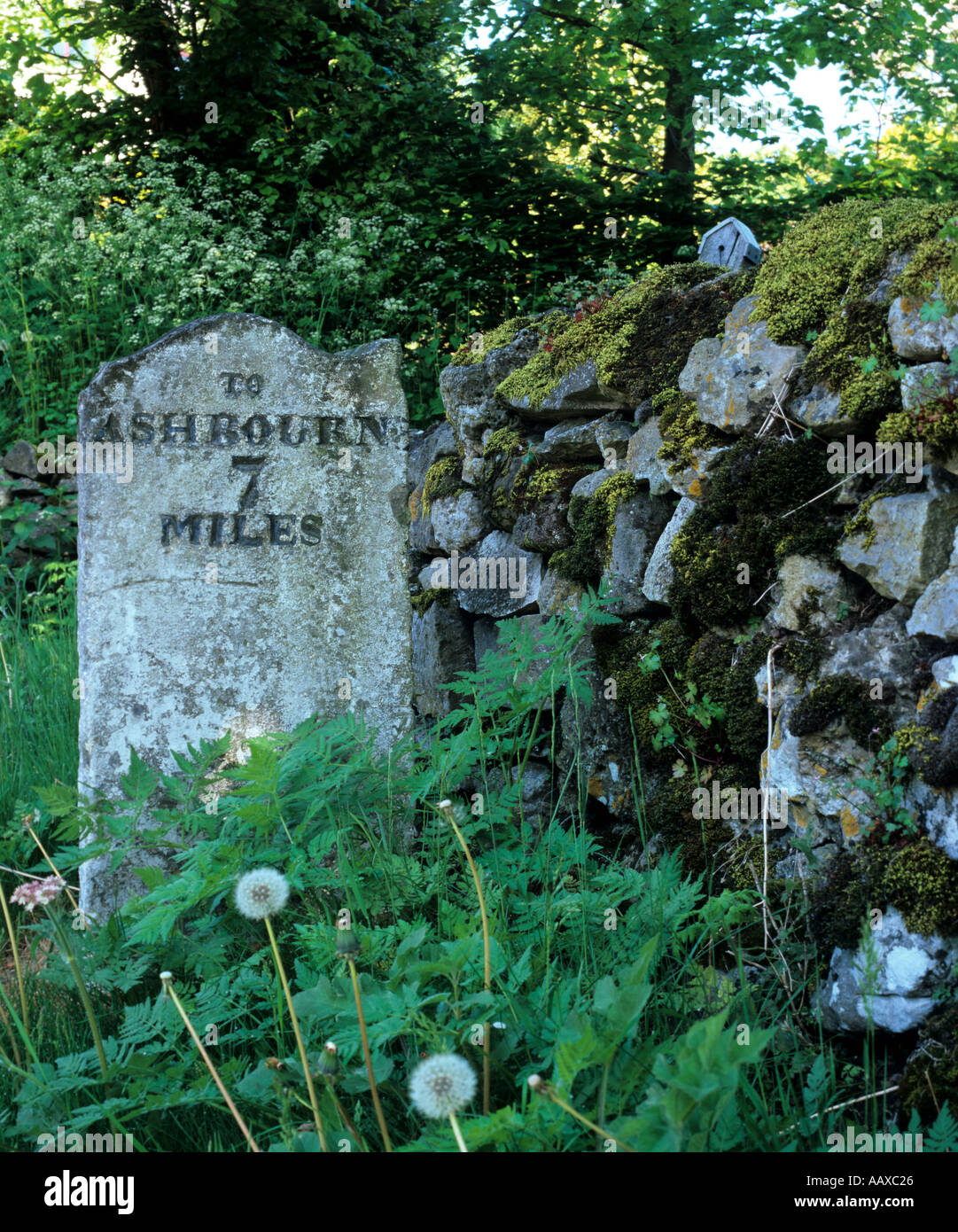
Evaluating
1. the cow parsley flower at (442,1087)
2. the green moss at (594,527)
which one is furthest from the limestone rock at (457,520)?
the cow parsley flower at (442,1087)

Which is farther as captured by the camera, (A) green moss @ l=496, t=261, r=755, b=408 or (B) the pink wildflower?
(A) green moss @ l=496, t=261, r=755, b=408

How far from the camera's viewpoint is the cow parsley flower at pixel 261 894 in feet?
5.11

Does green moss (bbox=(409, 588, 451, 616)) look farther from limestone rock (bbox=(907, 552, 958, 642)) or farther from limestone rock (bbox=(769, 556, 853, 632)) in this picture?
limestone rock (bbox=(907, 552, 958, 642))

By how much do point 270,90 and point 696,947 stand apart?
8.46 meters

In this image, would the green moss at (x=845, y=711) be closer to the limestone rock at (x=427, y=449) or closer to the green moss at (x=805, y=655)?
the green moss at (x=805, y=655)

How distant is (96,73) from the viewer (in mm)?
8523

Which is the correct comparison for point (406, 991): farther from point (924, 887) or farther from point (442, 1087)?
point (924, 887)

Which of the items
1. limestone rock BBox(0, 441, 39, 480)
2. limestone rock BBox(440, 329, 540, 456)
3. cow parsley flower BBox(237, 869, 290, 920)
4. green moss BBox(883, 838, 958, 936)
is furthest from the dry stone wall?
limestone rock BBox(0, 441, 39, 480)

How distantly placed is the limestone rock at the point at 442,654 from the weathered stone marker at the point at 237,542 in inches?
33.3

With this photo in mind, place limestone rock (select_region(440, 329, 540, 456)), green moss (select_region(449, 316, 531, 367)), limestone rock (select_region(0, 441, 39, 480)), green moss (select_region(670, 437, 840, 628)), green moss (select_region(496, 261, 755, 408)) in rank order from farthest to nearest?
limestone rock (select_region(0, 441, 39, 480))
green moss (select_region(449, 316, 531, 367))
limestone rock (select_region(440, 329, 540, 456))
green moss (select_region(496, 261, 755, 408))
green moss (select_region(670, 437, 840, 628))

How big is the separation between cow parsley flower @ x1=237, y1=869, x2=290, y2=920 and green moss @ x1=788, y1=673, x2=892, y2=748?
4.59 ft

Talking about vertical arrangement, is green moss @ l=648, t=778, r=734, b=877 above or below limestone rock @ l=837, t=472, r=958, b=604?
below

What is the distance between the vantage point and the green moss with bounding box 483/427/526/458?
4.00m
